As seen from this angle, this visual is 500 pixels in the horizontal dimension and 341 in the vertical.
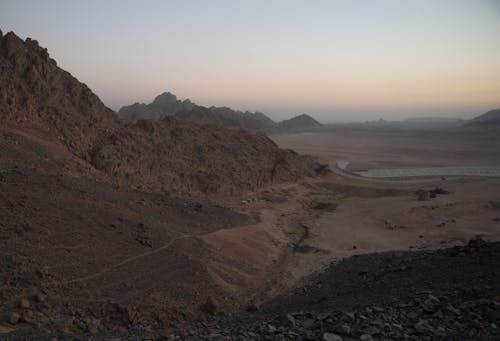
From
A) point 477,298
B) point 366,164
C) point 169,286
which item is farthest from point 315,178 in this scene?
point 477,298

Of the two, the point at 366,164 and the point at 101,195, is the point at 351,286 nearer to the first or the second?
the point at 101,195

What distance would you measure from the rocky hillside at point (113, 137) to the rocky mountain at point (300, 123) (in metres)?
83.0

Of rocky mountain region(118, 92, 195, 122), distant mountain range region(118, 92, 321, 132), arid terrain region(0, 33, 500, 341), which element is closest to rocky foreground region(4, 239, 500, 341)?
arid terrain region(0, 33, 500, 341)

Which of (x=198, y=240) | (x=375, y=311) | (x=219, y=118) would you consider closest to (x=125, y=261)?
(x=198, y=240)

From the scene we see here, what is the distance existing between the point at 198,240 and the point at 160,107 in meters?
75.8

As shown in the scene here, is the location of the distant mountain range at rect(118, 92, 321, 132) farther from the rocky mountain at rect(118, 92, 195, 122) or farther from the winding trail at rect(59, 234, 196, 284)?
the winding trail at rect(59, 234, 196, 284)

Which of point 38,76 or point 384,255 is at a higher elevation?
point 38,76

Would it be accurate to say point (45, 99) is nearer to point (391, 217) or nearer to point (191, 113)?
point (391, 217)

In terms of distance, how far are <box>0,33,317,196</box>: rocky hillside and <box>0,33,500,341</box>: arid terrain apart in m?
0.07

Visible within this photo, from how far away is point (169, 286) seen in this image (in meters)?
9.34

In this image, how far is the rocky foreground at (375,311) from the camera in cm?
526

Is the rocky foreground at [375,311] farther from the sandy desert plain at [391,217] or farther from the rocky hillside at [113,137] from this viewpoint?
the rocky hillside at [113,137]

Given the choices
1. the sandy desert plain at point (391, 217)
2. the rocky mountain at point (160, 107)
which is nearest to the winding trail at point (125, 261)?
the sandy desert plain at point (391, 217)

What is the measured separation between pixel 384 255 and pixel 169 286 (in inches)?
220
